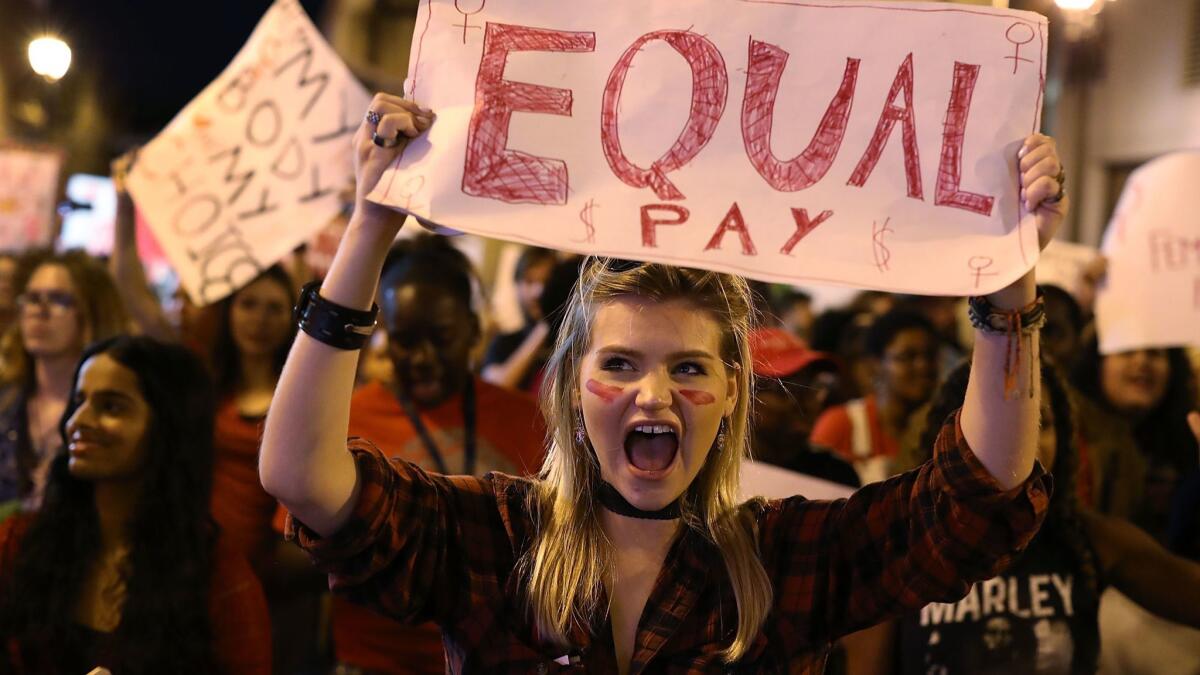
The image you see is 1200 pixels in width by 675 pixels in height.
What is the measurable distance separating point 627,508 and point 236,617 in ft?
3.70

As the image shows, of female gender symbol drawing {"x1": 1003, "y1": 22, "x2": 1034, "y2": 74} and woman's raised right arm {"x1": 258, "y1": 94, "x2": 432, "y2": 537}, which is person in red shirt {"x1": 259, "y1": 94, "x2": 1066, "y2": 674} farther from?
female gender symbol drawing {"x1": 1003, "y1": 22, "x2": 1034, "y2": 74}

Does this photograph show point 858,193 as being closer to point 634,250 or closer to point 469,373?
point 634,250

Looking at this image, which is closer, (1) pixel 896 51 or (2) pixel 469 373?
(1) pixel 896 51

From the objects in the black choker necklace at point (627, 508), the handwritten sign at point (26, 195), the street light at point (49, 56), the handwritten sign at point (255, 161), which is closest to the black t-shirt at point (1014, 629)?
the black choker necklace at point (627, 508)

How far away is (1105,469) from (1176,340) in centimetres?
58

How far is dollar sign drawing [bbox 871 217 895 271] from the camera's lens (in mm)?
1767

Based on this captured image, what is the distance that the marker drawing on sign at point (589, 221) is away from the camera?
5.82 ft

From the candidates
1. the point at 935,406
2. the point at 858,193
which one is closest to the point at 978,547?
the point at 858,193

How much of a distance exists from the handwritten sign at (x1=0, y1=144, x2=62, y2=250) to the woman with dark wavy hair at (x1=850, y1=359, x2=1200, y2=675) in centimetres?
467

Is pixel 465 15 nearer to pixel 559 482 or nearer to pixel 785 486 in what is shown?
pixel 559 482

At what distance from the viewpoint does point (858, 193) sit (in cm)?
183

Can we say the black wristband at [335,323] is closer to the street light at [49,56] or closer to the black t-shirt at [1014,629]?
the black t-shirt at [1014,629]

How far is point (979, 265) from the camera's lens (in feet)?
5.69

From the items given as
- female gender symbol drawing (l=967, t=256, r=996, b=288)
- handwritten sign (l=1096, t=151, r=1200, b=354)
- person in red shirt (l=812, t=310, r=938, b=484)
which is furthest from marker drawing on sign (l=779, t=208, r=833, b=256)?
person in red shirt (l=812, t=310, r=938, b=484)
